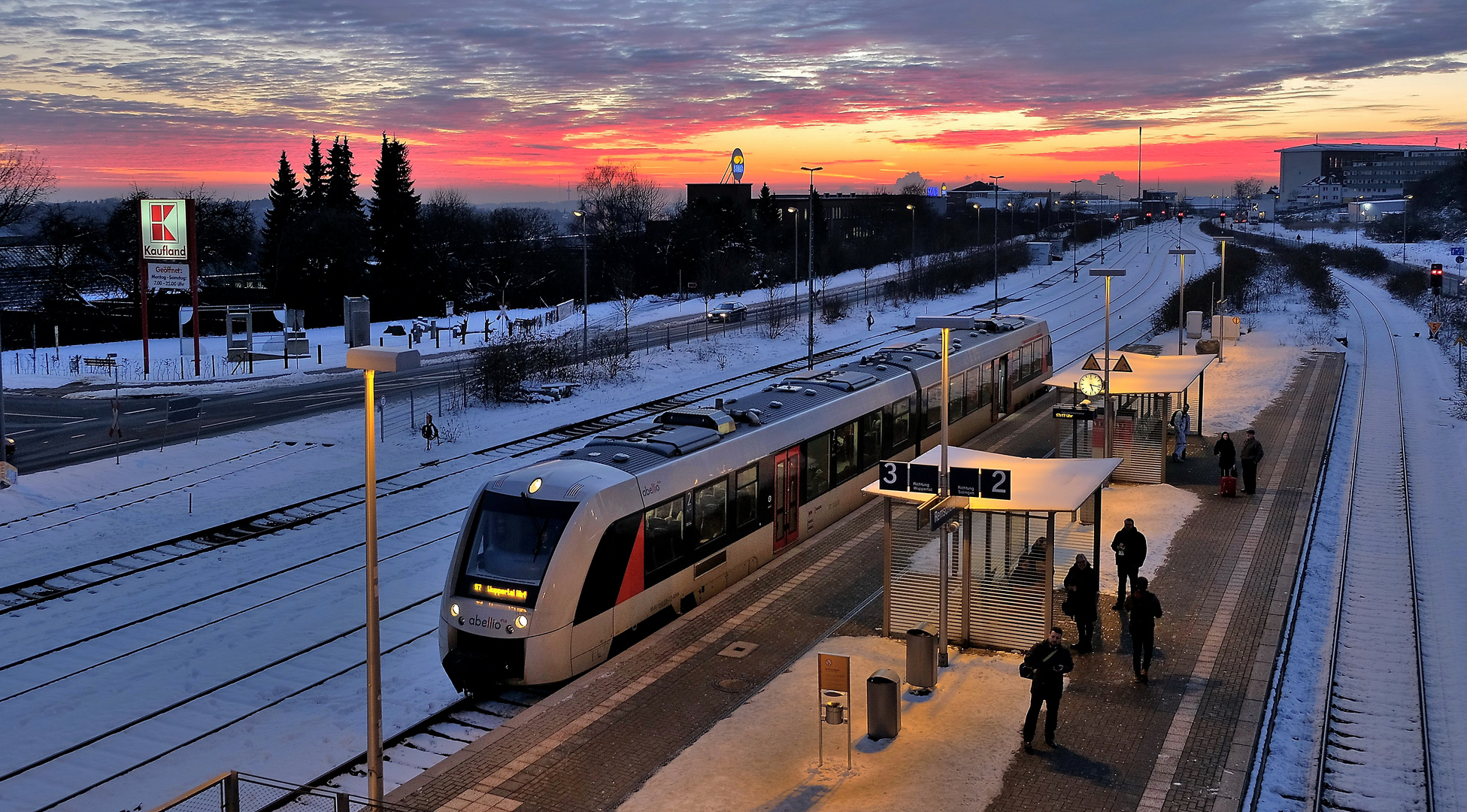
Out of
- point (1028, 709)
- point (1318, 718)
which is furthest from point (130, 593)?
point (1318, 718)

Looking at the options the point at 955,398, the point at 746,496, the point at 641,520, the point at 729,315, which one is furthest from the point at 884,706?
the point at 729,315

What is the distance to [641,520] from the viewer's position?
15.1m

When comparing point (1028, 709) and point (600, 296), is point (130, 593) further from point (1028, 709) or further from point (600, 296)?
point (600, 296)

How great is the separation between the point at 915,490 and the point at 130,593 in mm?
12184

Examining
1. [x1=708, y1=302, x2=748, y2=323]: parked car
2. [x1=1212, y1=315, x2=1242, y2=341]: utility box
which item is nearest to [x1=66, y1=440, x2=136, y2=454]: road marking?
[x1=708, y1=302, x2=748, y2=323]: parked car

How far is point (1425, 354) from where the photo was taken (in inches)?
2004

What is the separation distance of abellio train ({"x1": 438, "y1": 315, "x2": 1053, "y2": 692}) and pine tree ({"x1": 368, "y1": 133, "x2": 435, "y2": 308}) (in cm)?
5237

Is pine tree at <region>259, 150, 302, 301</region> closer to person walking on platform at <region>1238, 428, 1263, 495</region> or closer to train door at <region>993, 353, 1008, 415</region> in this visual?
train door at <region>993, 353, 1008, 415</region>

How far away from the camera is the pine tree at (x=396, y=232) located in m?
71.1

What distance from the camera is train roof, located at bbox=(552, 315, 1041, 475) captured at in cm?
1612

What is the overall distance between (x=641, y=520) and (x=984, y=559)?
174 inches

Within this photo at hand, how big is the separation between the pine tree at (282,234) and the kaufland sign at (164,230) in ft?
70.5

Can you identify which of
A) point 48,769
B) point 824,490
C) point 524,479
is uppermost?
point 524,479

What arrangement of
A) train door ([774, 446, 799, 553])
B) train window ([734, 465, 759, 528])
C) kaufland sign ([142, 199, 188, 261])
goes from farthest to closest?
1. kaufland sign ([142, 199, 188, 261])
2. train door ([774, 446, 799, 553])
3. train window ([734, 465, 759, 528])
